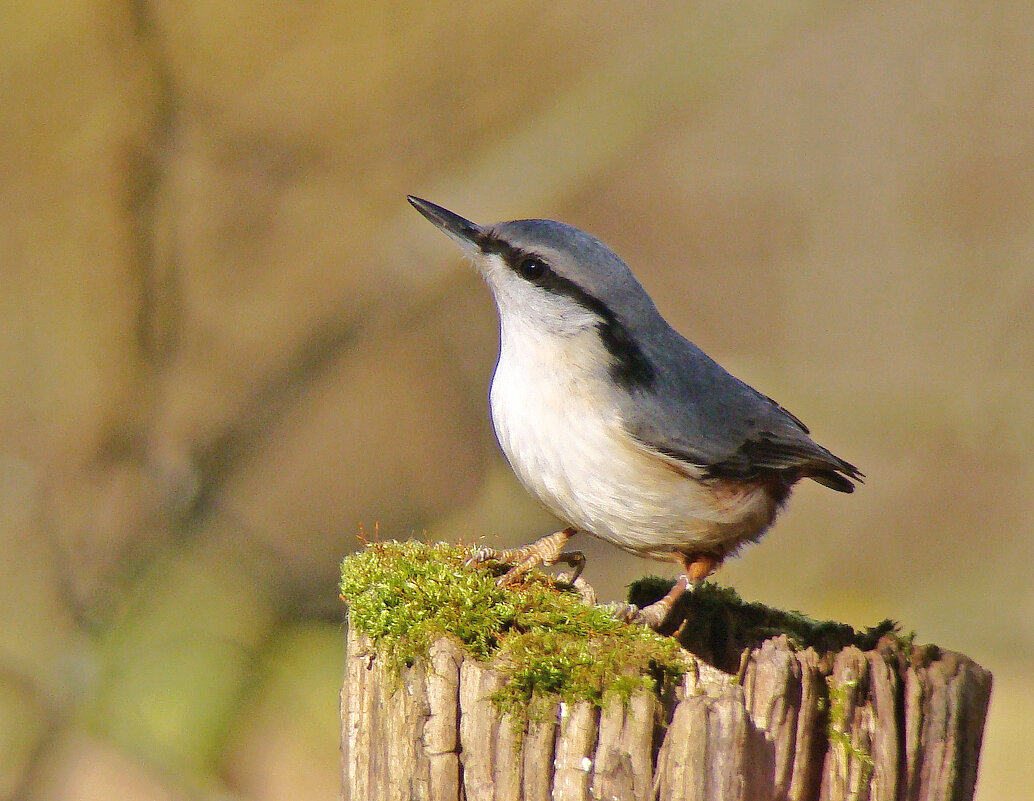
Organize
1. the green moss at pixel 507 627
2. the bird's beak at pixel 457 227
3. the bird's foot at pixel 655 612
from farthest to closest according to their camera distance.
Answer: the bird's beak at pixel 457 227 → the bird's foot at pixel 655 612 → the green moss at pixel 507 627

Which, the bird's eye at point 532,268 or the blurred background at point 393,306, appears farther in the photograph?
the blurred background at point 393,306

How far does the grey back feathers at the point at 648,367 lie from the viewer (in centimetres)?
285

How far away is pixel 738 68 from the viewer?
471cm

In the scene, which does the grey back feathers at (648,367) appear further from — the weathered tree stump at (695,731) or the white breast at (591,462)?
the weathered tree stump at (695,731)

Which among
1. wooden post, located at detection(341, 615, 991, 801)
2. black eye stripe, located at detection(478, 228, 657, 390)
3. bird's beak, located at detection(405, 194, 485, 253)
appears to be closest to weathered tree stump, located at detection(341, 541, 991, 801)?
wooden post, located at detection(341, 615, 991, 801)

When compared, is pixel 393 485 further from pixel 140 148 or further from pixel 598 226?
pixel 140 148

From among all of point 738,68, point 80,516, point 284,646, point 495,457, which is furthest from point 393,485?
point 738,68

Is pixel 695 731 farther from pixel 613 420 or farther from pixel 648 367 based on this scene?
pixel 648 367

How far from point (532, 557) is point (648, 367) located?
28.1 inches

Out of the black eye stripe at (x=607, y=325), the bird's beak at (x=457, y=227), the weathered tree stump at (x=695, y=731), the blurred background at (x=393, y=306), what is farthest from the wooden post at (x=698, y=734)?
the blurred background at (x=393, y=306)

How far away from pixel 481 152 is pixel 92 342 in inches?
97.4

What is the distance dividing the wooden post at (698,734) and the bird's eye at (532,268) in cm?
130

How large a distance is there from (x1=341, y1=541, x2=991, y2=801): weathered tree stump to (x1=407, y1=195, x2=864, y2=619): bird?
49 centimetres

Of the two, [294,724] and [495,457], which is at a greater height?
[495,457]
